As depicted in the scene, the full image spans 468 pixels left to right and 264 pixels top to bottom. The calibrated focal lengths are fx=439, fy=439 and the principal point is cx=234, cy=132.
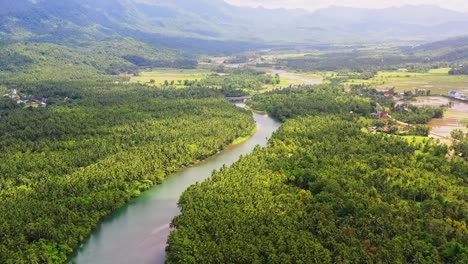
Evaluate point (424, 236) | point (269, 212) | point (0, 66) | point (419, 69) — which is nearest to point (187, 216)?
point (269, 212)

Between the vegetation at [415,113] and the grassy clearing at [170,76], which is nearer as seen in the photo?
the vegetation at [415,113]

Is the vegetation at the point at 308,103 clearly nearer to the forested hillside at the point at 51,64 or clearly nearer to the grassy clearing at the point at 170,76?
the grassy clearing at the point at 170,76

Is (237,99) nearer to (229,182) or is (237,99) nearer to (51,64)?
(229,182)

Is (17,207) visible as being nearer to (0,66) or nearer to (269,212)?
(269,212)

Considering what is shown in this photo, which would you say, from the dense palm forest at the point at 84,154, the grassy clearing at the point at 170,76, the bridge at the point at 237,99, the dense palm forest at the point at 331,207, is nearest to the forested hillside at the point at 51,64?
the grassy clearing at the point at 170,76

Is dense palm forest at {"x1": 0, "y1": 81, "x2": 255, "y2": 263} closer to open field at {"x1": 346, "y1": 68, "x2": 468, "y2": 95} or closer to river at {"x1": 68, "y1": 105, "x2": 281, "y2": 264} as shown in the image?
river at {"x1": 68, "y1": 105, "x2": 281, "y2": 264}

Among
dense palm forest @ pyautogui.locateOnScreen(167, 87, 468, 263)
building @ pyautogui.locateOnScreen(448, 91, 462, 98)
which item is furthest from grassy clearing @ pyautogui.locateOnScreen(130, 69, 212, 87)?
dense palm forest @ pyautogui.locateOnScreen(167, 87, 468, 263)
